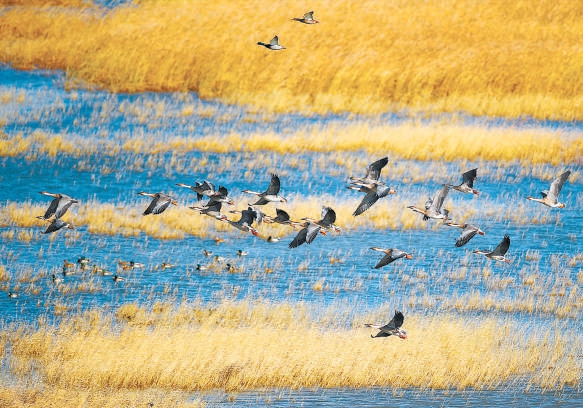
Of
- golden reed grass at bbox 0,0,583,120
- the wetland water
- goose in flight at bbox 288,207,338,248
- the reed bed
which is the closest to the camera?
goose in flight at bbox 288,207,338,248

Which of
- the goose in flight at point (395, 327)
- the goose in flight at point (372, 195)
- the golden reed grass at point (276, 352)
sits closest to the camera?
the goose in flight at point (395, 327)

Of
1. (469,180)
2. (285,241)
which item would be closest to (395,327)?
(469,180)

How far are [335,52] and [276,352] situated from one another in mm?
24580

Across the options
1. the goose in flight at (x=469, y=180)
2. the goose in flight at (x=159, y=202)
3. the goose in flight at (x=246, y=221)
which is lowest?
the goose in flight at (x=246, y=221)

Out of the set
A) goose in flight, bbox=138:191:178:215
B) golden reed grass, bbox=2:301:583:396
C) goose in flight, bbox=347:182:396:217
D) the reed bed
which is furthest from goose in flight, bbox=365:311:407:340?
the reed bed

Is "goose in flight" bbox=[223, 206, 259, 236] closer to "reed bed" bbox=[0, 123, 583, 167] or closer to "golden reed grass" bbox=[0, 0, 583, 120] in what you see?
"reed bed" bbox=[0, 123, 583, 167]

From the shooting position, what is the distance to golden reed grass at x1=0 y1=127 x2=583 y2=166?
31031mm

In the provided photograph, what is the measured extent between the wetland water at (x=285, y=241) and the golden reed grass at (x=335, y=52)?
2253mm

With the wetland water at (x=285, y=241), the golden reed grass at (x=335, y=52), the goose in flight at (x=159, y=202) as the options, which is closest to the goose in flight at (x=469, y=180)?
the wetland water at (x=285, y=241)

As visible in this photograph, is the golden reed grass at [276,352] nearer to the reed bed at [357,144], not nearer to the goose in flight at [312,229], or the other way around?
the goose in flight at [312,229]

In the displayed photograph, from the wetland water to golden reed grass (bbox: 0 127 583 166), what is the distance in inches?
9.8

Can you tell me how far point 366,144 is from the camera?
105 feet

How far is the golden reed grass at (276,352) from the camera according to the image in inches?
622

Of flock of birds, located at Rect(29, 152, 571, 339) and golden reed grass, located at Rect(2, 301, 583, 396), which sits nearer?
golden reed grass, located at Rect(2, 301, 583, 396)
